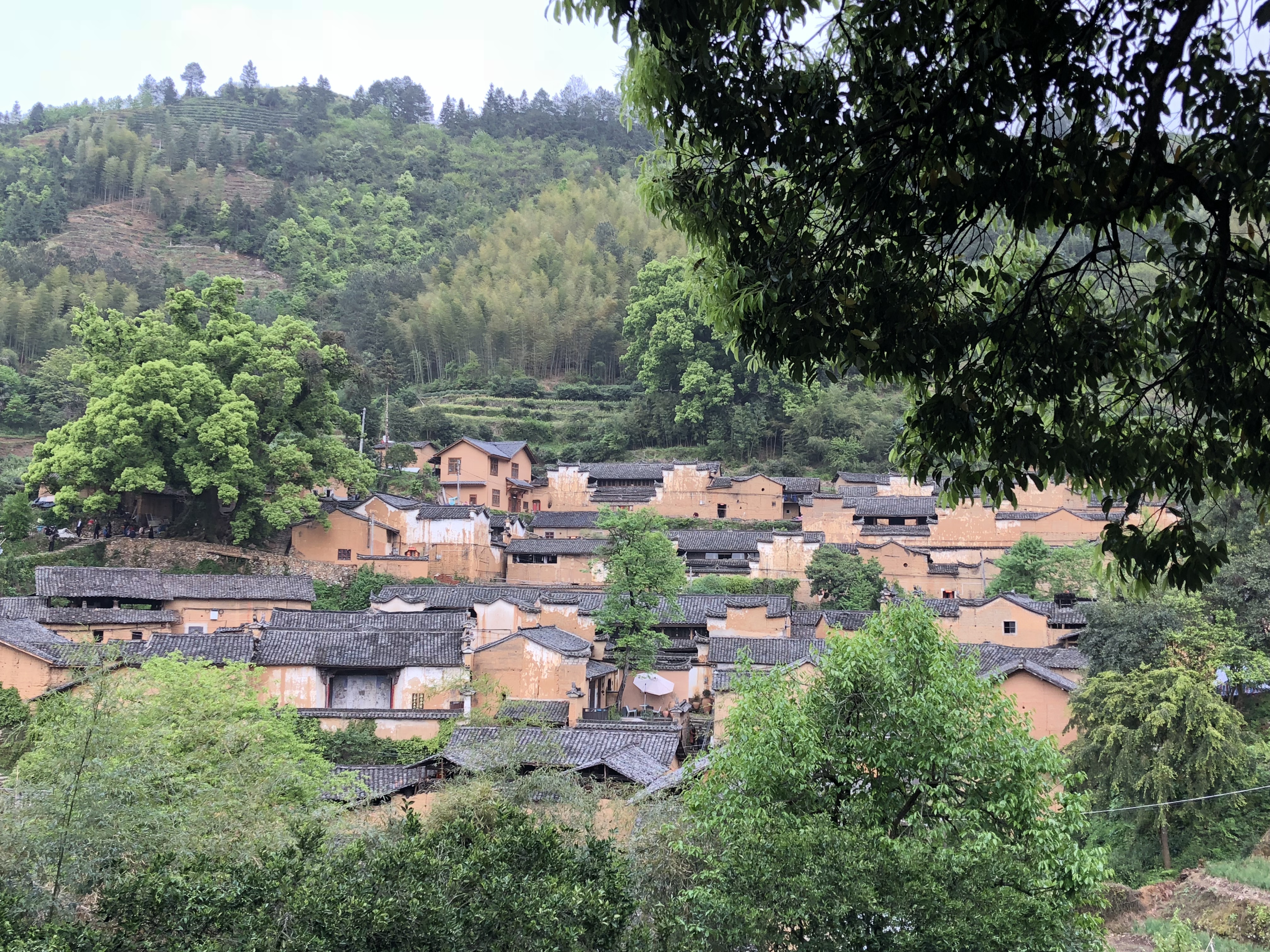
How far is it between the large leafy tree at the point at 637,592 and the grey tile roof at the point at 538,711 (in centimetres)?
318

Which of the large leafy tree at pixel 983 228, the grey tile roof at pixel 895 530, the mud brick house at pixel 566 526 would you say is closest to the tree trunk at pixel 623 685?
the mud brick house at pixel 566 526

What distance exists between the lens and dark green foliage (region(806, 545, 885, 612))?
29.1 metres

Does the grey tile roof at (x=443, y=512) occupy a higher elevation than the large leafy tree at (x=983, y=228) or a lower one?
lower

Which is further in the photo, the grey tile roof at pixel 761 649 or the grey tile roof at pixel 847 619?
the grey tile roof at pixel 847 619

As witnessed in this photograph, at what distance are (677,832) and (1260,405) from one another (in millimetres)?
8608

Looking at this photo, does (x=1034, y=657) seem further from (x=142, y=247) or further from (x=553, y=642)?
(x=142, y=247)

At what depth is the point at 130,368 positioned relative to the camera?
28391mm

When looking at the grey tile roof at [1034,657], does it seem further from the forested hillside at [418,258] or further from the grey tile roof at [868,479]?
the grey tile roof at [868,479]

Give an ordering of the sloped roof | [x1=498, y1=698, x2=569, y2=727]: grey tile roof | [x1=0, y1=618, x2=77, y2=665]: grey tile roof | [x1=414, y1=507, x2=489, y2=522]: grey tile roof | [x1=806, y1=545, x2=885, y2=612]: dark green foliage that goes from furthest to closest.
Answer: the sloped roof < [x1=414, y1=507, x2=489, y2=522]: grey tile roof < [x1=806, y1=545, x2=885, y2=612]: dark green foliage < [x1=0, y1=618, x2=77, y2=665]: grey tile roof < [x1=498, y1=698, x2=569, y2=727]: grey tile roof

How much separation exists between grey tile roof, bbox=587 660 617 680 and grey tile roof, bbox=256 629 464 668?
2.65m

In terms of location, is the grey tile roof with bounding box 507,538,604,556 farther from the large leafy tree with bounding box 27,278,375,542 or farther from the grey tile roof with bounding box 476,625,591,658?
the grey tile roof with bounding box 476,625,591,658

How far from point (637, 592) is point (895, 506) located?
12.3 meters

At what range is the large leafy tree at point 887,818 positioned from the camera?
793cm

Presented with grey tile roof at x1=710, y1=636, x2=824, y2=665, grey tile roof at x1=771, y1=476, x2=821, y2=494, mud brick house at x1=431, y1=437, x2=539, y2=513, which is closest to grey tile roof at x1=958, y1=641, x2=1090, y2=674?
grey tile roof at x1=710, y1=636, x2=824, y2=665
